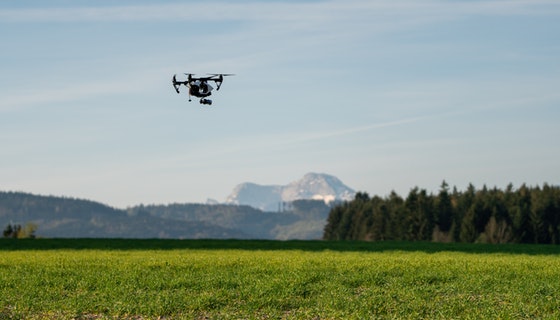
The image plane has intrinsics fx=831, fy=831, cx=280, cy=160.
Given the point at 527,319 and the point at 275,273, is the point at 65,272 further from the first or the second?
the point at 527,319

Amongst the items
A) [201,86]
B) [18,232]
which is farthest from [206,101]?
[18,232]

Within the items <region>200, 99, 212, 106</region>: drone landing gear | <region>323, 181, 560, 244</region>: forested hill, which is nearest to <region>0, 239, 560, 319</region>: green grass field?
<region>200, 99, 212, 106</region>: drone landing gear

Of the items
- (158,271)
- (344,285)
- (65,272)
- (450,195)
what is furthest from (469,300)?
(450,195)

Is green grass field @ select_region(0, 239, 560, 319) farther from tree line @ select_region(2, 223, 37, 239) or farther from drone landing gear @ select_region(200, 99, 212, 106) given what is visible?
tree line @ select_region(2, 223, 37, 239)

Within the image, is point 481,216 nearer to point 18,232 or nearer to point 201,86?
point 18,232

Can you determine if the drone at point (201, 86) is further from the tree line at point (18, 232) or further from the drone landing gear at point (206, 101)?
the tree line at point (18, 232)

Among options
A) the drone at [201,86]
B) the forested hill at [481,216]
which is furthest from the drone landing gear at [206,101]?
the forested hill at [481,216]
